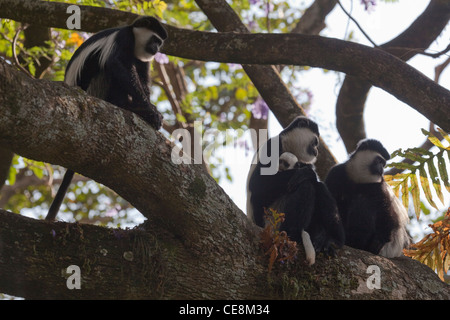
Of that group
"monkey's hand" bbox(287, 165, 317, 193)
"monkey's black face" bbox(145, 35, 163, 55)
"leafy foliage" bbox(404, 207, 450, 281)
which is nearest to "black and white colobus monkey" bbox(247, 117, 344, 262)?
"monkey's hand" bbox(287, 165, 317, 193)

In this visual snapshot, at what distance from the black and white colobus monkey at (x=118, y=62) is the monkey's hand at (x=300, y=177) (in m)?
0.92

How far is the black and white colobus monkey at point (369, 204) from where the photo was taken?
3.46 meters

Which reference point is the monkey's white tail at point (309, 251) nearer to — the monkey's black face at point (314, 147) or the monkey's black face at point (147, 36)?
the monkey's black face at point (314, 147)

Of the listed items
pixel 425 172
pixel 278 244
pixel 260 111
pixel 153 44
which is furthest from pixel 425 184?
pixel 260 111

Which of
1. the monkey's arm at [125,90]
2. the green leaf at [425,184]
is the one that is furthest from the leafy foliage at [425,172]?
the monkey's arm at [125,90]

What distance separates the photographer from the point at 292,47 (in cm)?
326

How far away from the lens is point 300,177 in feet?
10.1

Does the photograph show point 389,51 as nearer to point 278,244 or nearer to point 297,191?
point 297,191

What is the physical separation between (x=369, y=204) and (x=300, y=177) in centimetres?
75

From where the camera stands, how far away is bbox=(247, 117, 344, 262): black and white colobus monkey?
2.92m
